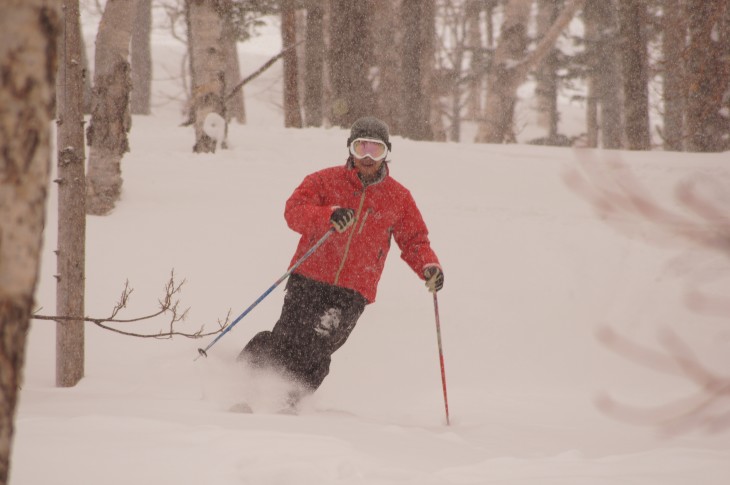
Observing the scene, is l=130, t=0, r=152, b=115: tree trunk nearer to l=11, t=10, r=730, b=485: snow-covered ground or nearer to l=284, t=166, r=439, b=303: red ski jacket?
l=11, t=10, r=730, b=485: snow-covered ground

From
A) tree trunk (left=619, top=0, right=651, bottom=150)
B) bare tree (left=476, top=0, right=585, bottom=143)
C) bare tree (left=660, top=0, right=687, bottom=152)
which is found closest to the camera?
bare tree (left=660, top=0, right=687, bottom=152)

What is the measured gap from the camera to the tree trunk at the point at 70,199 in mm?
4812

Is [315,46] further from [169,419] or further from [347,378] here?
[169,419]

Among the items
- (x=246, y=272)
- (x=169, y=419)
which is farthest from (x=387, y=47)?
(x=169, y=419)

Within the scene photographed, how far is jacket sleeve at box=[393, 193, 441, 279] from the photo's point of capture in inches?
192

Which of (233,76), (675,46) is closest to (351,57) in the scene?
(675,46)

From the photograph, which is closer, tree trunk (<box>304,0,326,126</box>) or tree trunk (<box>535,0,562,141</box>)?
tree trunk (<box>304,0,326,126</box>)

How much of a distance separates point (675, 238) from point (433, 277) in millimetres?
2947

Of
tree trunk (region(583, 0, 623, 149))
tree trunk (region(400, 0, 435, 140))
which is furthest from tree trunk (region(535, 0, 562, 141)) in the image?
tree trunk (region(400, 0, 435, 140))

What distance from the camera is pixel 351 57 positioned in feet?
42.9

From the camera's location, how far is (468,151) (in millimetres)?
11266

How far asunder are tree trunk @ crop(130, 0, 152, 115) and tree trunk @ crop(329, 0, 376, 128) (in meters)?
10.9

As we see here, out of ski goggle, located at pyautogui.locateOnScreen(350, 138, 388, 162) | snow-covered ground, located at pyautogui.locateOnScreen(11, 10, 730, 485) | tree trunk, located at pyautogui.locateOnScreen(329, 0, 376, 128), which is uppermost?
tree trunk, located at pyautogui.locateOnScreen(329, 0, 376, 128)

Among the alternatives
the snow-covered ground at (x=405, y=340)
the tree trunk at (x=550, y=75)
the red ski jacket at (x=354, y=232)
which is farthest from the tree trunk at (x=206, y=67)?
the tree trunk at (x=550, y=75)
